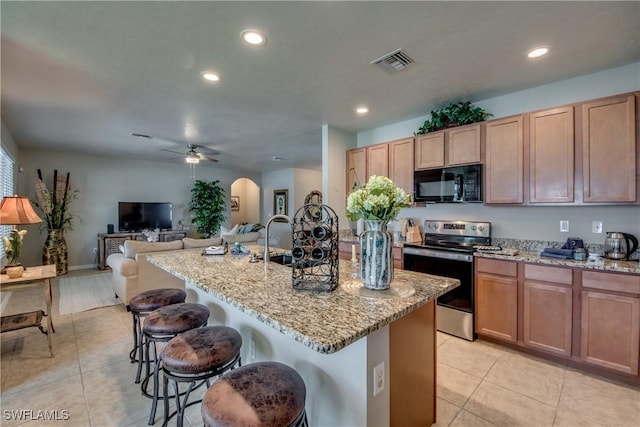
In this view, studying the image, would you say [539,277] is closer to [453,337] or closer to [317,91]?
[453,337]

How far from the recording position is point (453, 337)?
3008 millimetres

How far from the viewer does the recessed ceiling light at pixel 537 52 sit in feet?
7.33

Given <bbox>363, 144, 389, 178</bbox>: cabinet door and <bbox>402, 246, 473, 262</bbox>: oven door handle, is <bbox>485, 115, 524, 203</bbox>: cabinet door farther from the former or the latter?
<bbox>363, 144, 389, 178</bbox>: cabinet door

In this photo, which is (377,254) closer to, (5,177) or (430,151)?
(430,151)

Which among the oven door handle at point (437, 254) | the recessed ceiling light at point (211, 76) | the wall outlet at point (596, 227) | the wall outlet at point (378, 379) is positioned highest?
the recessed ceiling light at point (211, 76)

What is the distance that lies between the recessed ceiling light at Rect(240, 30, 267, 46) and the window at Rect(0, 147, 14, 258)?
438 centimetres

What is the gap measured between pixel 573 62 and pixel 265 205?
8.82 metres

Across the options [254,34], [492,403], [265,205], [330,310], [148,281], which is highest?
[254,34]

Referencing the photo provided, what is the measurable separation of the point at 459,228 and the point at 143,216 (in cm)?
720

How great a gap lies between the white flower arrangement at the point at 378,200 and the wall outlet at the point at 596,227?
247cm

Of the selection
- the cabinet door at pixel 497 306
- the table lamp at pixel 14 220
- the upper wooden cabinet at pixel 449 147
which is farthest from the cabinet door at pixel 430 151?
the table lamp at pixel 14 220

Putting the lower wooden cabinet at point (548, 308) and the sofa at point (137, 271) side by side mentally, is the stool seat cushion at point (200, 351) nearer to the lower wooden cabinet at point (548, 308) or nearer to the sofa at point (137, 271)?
the sofa at point (137, 271)

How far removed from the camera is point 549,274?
2.45m

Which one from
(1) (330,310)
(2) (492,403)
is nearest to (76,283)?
(1) (330,310)
